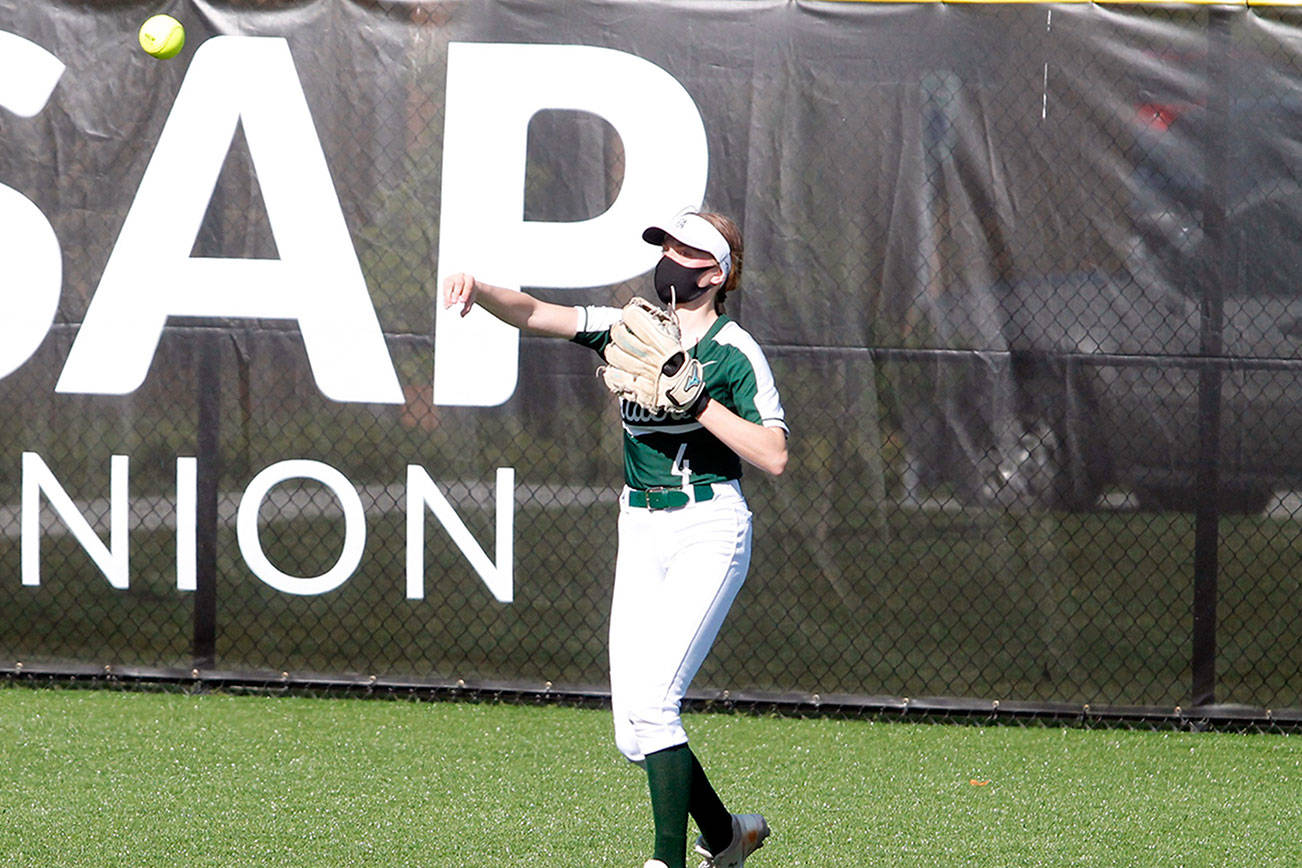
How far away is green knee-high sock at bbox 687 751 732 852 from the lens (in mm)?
3738

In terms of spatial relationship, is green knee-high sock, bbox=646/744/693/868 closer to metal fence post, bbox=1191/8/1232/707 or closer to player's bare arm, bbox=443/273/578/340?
player's bare arm, bbox=443/273/578/340

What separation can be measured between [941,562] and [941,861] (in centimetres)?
182

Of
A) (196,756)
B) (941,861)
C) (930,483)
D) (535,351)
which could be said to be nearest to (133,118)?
(535,351)

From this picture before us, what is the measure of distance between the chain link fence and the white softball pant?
203cm

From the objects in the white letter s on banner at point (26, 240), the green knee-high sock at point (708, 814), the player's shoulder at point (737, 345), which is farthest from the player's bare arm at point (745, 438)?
the white letter s on banner at point (26, 240)

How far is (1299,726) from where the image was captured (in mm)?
5758

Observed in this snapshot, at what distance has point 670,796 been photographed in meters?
3.65

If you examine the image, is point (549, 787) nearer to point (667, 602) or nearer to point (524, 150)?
point (667, 602)

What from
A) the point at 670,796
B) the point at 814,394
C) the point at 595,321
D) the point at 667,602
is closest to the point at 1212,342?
the point at 814,394

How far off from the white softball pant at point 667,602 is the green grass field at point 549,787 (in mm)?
594

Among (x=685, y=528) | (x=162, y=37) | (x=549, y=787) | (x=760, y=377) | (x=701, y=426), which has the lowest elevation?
(x=549, y=787)

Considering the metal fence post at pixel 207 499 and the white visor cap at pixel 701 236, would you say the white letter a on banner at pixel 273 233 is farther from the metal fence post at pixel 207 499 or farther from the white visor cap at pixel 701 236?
the white visor cap at pixel 701 236

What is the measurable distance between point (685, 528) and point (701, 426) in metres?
0.26

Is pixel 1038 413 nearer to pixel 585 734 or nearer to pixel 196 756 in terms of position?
pixel 585 734
